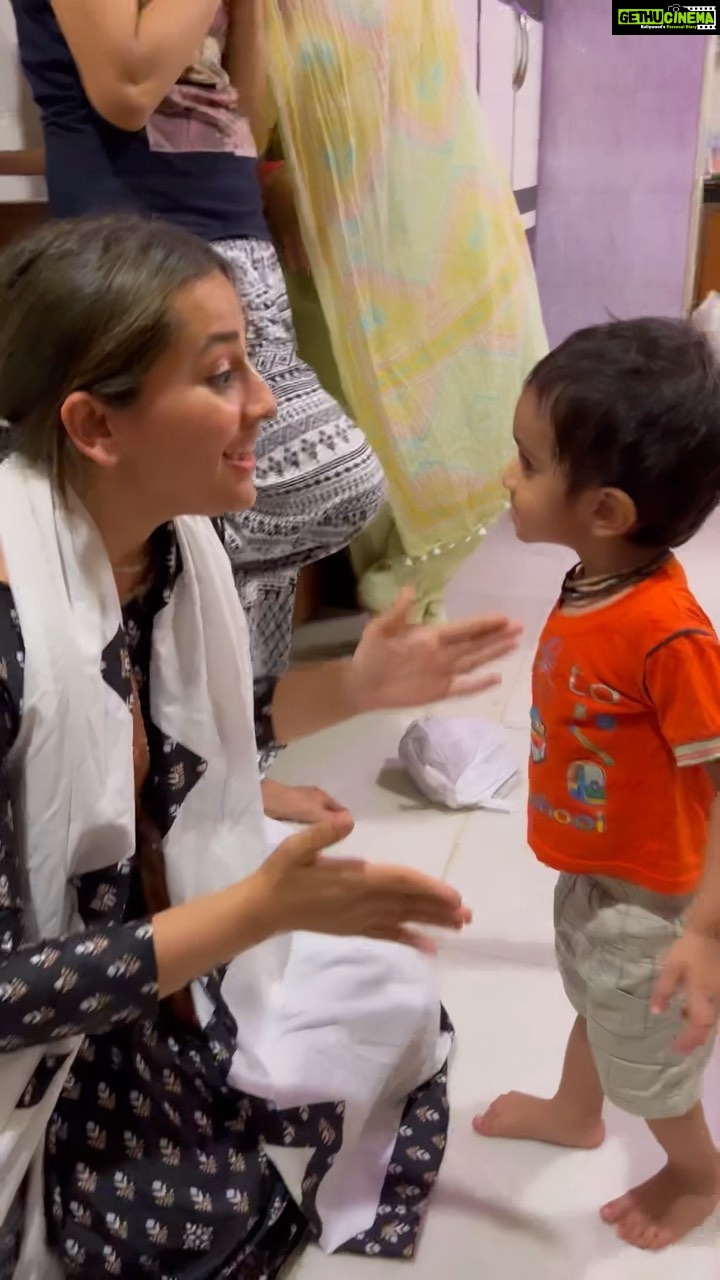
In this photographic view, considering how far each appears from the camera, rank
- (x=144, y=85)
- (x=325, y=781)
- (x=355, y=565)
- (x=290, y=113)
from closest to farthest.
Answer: (x=144, y=85)
(x=290, y=113)
(x=325, y=781)
(x=355, y=565)

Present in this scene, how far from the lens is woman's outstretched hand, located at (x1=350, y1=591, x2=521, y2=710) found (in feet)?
3.22

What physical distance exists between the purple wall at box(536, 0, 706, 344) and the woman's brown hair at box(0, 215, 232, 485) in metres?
2.57

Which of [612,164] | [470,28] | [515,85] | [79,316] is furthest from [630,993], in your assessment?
[612,164]

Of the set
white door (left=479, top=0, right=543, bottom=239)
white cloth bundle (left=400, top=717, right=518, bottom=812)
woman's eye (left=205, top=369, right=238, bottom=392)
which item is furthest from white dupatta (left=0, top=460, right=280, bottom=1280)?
white door (left=479, top=0, right=543, bottom=239)

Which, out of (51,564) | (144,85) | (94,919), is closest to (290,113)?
(144,85)

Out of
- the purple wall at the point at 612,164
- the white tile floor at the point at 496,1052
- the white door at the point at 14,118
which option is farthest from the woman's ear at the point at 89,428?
the purple wall at the point at 612,164

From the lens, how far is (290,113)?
1.57 m

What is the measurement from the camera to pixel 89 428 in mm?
776

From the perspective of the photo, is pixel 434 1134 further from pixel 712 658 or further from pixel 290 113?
pixel 290 113

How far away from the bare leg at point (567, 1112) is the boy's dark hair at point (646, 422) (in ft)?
1.74

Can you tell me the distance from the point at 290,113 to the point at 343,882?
126 centimetres

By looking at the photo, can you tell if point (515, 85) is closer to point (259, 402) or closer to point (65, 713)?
point (259, 402)

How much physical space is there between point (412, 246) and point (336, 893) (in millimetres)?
1328

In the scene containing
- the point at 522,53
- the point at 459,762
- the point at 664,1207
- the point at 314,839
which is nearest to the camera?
the point at 314,839
